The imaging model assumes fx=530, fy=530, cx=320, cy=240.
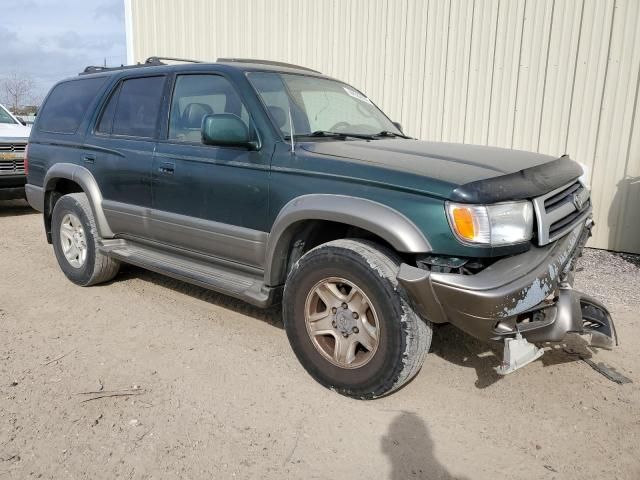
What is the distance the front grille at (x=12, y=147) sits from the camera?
839 centimetres

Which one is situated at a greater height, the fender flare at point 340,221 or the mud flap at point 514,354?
the fender flare at point 340,221

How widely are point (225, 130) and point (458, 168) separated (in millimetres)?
1421

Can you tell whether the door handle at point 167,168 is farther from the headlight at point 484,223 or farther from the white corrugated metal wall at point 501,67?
the white corrugated metal wall at point 501,67

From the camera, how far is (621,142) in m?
6.11

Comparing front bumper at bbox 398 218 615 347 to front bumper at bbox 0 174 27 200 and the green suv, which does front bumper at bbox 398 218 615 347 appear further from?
front bumper at bbox 0 174 27 200

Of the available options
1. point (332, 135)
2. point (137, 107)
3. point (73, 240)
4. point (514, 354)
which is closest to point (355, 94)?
point (332, 135)

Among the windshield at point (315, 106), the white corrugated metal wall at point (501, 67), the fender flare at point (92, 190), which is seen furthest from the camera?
the white corrugated metal wall at point (501, 67)

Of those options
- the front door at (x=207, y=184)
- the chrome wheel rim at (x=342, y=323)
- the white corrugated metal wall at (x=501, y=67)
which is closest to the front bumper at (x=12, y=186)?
the white corrugated metal wall at (x=501, y=67)

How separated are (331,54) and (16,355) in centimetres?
614

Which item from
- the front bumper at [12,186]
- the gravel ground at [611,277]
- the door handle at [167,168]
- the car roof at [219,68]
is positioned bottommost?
the gravel ground at [611,277]

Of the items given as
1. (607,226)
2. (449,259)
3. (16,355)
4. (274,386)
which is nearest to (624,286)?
(607,226)

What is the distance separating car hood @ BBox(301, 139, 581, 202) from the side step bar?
974mm

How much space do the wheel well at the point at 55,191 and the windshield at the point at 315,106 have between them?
8.27ft

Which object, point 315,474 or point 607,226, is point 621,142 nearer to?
point 607,226
